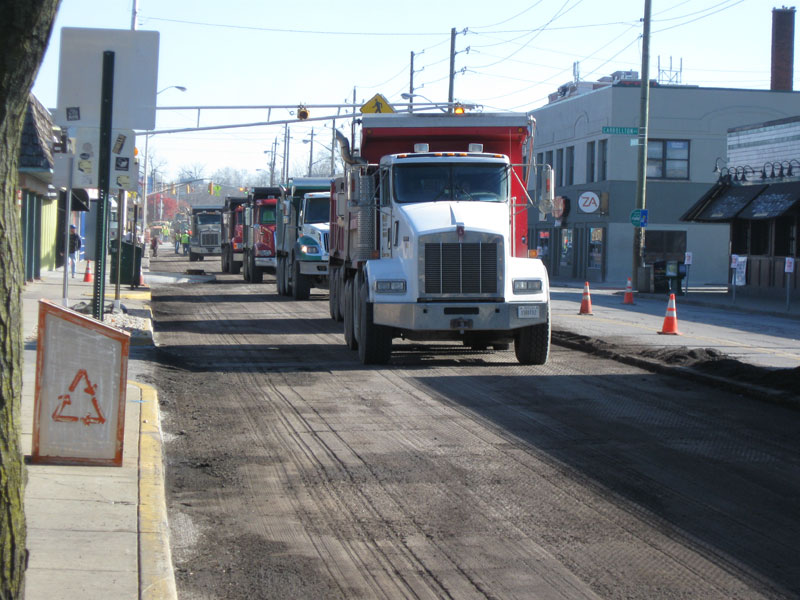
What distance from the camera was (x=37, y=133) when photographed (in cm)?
2661

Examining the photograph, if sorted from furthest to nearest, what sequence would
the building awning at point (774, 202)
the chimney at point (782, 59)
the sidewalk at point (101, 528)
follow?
1. the chimney at point (782, 59)
2. the building awning at point (774, 202)
3. the sidewalk at point (101, 528)

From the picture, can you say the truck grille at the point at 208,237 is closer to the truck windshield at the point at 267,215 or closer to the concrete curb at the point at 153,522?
the truck windshield at the point at 267,215

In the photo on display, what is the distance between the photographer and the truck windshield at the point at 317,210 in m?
28.4

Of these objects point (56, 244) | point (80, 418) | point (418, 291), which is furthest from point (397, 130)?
point (56, 244)

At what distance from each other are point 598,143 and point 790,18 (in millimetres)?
11348

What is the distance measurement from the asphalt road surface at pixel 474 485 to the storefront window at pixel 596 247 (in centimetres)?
3905

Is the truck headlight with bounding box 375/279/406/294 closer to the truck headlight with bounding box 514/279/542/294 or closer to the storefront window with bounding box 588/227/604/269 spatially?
the truck headlight with bounding box 514/279/542/294

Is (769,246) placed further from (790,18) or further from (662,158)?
(790,18)

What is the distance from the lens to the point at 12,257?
3467mm

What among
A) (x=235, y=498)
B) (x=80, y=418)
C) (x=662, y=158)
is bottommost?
(x=235, y=498)

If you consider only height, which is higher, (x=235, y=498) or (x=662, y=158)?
(x=662, y=158)

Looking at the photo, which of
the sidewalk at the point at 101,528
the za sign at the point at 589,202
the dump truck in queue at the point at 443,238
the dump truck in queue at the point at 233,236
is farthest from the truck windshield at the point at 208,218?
the sidewalk at the point at 101,528

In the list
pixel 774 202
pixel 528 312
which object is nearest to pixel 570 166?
pixel 774 202

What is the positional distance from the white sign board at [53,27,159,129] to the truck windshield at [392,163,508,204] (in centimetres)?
386
